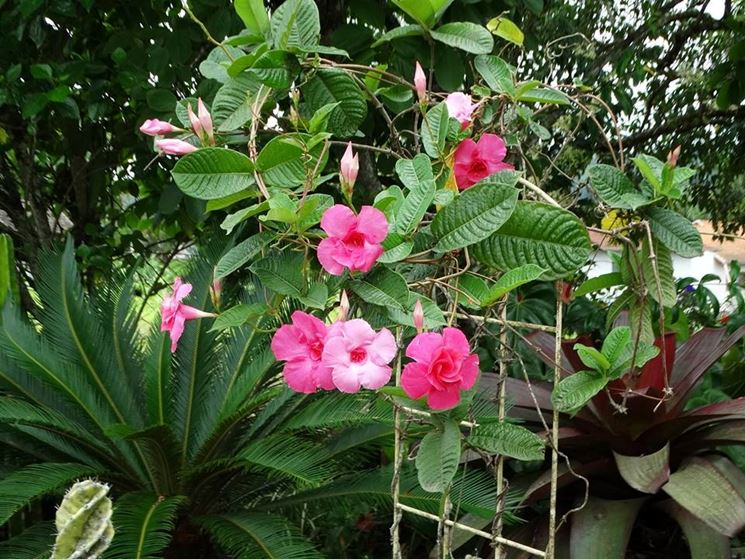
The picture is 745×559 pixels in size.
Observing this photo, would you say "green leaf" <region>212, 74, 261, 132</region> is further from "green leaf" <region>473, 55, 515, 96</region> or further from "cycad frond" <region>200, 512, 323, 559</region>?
"cycad frond" <region>200, 512, 323, 559</region>

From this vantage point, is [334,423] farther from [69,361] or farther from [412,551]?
[69,361]

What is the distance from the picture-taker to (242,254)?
1.19m

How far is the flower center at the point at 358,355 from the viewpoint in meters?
1.05

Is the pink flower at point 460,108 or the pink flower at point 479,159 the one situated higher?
the pink flower at point 460,108

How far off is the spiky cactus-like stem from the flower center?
33 centimetres

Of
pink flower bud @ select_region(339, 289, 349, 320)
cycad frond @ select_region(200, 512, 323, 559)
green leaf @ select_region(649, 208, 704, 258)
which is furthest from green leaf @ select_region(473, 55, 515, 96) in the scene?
cycad frond @ select_region(200, 512, 323, 559)

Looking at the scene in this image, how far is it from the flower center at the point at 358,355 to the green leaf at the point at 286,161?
0.27 metres

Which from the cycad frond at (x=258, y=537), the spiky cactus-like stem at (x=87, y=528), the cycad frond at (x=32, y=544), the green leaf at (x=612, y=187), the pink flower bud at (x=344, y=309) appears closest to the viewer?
the spiky cactus-like stem at (x=87, y=528)

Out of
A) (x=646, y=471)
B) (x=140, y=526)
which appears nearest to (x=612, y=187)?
(x=646, y=471)

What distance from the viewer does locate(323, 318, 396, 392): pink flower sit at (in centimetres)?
104

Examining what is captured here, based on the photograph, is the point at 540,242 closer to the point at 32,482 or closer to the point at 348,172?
the point at 348,172

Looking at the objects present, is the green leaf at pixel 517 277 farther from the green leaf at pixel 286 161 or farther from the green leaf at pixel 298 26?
the green leaf at pixel 298 26

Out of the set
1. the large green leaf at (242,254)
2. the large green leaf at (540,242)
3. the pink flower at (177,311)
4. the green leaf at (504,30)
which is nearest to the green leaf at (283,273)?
the large green leaf at (242,254)

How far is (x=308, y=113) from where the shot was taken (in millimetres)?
1438
